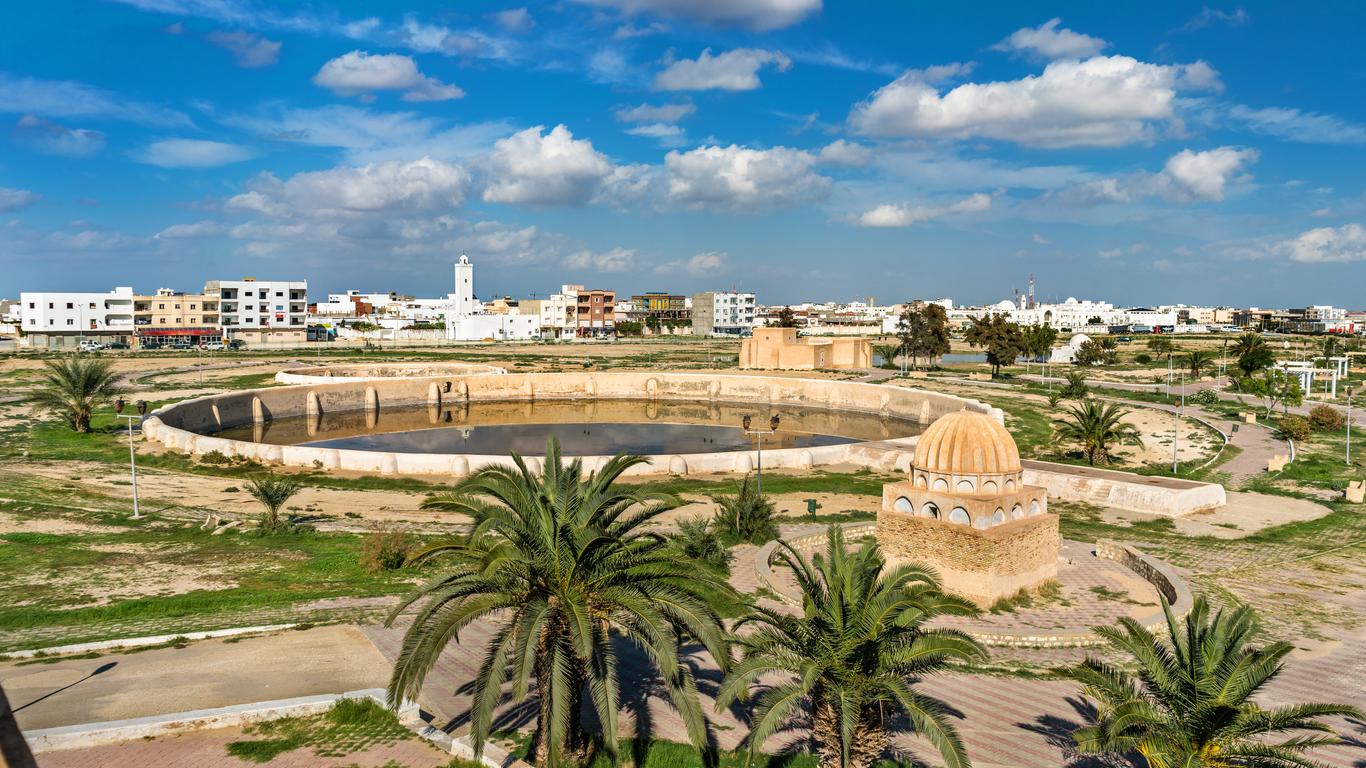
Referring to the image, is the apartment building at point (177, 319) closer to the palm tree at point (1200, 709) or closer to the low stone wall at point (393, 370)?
the low stone wall at point (393, 370)

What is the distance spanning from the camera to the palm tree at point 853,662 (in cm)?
834

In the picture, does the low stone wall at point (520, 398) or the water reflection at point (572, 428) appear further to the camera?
the water reflection at point (572, 428)

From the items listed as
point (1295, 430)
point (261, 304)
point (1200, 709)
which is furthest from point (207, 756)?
point (261, 304)

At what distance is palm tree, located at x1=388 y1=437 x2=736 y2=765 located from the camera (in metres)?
8.50

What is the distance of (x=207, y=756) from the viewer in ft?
30.2

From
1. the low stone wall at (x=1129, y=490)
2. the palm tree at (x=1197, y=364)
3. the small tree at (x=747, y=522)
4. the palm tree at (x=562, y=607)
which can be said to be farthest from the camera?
the palm tree at (x=1197, y=364)

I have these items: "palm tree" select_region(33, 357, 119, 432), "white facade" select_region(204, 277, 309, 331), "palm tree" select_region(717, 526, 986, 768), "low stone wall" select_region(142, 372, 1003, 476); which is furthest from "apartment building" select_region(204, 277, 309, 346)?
"palm tree" select_region(717, 526, 986, 768)

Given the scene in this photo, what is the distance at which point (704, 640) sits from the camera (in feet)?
28.9

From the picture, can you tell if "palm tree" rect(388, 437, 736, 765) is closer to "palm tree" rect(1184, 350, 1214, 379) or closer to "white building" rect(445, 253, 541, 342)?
"palm tree" rect(1184, 350, 1214, 379)

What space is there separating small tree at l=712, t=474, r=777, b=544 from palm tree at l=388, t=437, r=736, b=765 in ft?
30.2

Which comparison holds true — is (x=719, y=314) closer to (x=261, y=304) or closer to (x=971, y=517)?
(x=261, y=304)

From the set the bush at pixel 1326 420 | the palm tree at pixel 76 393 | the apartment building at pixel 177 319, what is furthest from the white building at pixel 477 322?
the bush at pixel 1326 420

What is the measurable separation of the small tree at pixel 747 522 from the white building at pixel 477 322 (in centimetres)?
9118

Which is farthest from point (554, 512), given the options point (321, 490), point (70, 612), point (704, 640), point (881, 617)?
point (321, 490)
